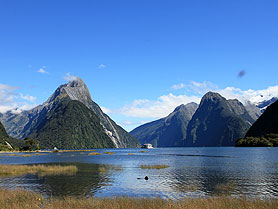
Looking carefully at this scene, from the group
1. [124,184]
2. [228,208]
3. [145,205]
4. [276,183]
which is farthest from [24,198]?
[276,183]

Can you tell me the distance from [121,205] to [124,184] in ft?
83.0

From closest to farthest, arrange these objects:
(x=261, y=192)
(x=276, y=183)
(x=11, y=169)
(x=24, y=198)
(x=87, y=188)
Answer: (x=24, y=198)
(x=261, y=192)
(x=87, y=188)
(x=276, y=183)
(x=11, y=169)

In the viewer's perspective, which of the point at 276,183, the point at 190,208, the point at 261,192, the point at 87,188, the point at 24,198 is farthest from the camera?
the point at 276,183

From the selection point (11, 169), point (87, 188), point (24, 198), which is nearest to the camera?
point (24, 198)

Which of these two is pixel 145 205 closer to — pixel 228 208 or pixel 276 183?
pixel 228 208

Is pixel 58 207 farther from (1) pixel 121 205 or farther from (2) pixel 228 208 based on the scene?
(2) pixel 228 208

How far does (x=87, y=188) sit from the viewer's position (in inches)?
2019

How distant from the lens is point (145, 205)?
31812 millimetres

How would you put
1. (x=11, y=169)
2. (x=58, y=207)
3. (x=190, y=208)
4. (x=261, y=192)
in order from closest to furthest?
(x=190, y=208) → (x=58, y=207) → (x=261, y=192) → (x=11, y=169)

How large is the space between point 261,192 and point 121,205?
26.7 meters

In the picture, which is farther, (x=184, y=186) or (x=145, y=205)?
(x=184, y=186)

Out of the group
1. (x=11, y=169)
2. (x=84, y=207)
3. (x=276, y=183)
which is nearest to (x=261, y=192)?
(x=276, y=183)

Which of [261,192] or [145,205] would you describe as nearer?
[145,205]

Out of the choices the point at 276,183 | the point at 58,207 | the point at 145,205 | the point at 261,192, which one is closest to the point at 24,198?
the point at 58,207
